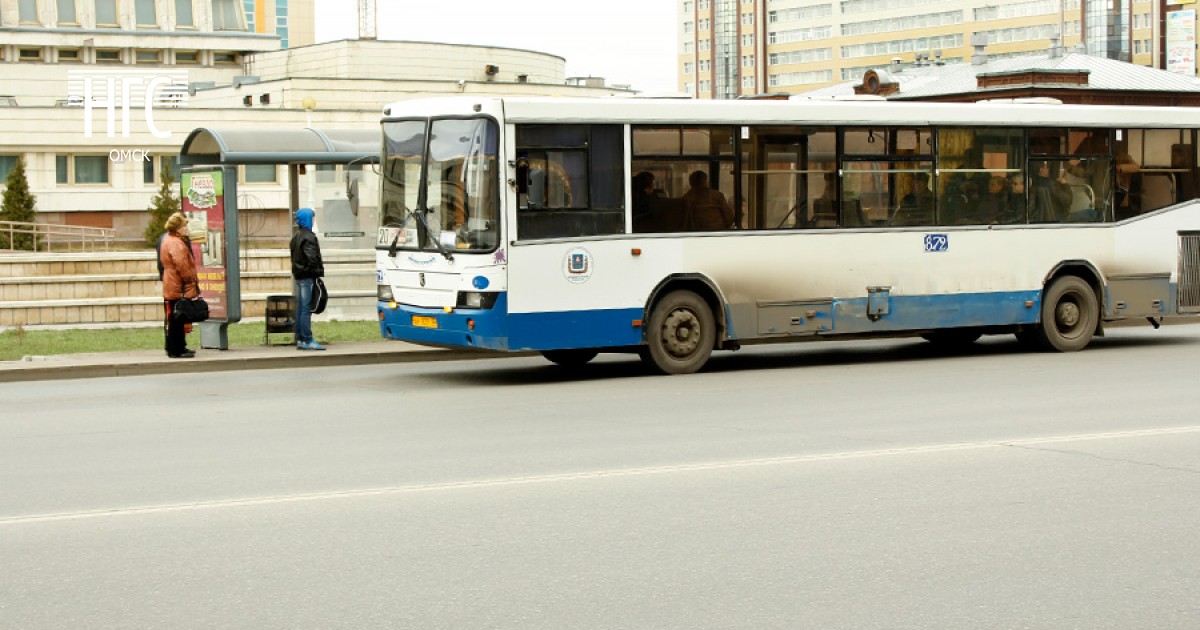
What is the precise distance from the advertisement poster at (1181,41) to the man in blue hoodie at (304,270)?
374ft

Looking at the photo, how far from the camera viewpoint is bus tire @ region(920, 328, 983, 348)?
62.4ft

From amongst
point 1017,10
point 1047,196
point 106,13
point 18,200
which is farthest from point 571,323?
point 1017,10

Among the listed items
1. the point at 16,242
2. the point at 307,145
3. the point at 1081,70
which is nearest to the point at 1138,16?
the point at 1081,70

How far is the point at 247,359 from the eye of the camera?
17859 millimetres

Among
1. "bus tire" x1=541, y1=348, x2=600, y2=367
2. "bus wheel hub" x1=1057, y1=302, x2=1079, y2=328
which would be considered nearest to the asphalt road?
"bus tire" x1=541, y1=348, x2=600, y2=367

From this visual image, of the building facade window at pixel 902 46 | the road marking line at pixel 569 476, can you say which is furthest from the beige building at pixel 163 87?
the building facade window at pixel 902 46

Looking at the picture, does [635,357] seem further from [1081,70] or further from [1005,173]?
[1081,70]

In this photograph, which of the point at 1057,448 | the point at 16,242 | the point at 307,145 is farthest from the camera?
the point at 16,242

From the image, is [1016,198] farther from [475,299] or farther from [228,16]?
[228,16]

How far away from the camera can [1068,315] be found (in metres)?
18.7

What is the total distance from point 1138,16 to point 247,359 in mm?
128623

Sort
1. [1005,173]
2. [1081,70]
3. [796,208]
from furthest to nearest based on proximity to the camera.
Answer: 1. [1081,70]
2. [1005,173]
3. [796,208]

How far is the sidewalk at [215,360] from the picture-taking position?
55.8ft

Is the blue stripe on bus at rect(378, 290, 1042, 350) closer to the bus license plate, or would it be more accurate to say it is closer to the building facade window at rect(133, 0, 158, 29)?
the bus license plate
